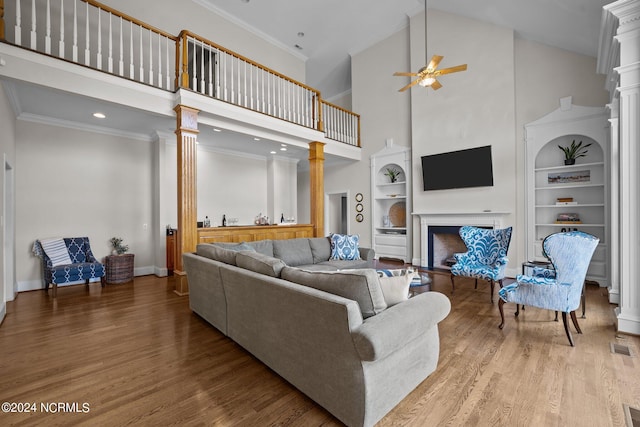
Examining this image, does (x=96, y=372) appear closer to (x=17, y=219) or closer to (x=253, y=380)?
(x=253, y=380)

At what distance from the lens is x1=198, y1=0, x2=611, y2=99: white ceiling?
4.25m

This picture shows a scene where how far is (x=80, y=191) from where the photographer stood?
5180mm

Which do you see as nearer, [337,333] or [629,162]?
[337,333]

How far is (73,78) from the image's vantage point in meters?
3.45

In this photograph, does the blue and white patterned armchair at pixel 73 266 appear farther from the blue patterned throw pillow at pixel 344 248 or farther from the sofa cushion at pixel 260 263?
the blue patterned throw pillow at pixel 344 248

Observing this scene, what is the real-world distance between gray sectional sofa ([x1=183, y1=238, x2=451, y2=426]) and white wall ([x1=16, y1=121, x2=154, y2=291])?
4.39 meters

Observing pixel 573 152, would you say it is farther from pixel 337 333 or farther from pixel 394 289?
pixel 337 333

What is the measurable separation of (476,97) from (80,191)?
7.93 m

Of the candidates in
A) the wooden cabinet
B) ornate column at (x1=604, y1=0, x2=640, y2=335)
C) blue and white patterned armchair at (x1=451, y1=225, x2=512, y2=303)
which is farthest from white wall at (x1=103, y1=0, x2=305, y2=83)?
ornate column at (x1=604, y1=0, x2=640, y2=335)

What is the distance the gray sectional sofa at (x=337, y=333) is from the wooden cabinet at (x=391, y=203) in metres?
5.12

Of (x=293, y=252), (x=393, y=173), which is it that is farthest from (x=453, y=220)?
(x=293, y=252)

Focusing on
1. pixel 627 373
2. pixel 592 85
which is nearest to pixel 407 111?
pixel 592 85

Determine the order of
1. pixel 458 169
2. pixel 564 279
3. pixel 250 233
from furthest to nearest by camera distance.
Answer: pixel 458 169, pixel 250 233, pixel 564 279

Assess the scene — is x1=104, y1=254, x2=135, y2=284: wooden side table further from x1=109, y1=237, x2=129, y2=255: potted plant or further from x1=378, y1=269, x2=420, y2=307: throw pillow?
x1=378, y1=269, x2=420, y2=307: throw pillow
